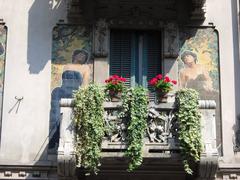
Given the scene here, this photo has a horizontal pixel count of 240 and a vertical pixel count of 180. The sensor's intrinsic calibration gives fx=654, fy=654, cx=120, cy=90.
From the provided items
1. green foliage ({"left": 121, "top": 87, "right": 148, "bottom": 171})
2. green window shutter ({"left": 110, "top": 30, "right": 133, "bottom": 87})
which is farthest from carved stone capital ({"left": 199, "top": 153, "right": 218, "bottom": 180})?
green window shutter ({"left": 110, "top": 30, "right": 133, "bottom": 87})

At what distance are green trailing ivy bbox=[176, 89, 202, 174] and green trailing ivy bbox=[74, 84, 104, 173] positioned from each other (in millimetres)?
1743

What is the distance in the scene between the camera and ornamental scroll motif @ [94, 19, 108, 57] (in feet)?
54.2

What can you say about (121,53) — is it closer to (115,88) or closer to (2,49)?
(115,88)

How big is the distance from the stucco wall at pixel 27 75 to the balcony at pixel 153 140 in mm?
1610

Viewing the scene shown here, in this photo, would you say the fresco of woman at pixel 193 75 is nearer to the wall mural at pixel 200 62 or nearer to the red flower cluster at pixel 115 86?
the wall mural at pixel 200 62

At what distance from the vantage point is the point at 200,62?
16719mm

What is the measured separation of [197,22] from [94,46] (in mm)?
2779

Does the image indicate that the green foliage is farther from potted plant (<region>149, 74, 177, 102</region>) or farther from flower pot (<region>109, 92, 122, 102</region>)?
potted plant (<region>149, 74, 177, 102</region>)

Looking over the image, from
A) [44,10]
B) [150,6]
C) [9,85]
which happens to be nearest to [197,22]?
[150,6]

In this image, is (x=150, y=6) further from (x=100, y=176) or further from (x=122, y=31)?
(x=100, y=176)

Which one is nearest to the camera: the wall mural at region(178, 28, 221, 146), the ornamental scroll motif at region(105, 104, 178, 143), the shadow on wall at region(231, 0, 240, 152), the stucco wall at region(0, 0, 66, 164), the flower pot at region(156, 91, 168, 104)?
the ornamental scroll motif at region(105, 104, 178, 143)

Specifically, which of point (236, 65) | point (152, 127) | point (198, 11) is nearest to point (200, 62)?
point (236, 65)

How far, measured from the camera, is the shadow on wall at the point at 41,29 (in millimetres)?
16500

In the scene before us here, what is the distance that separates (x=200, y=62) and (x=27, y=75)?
440cm
